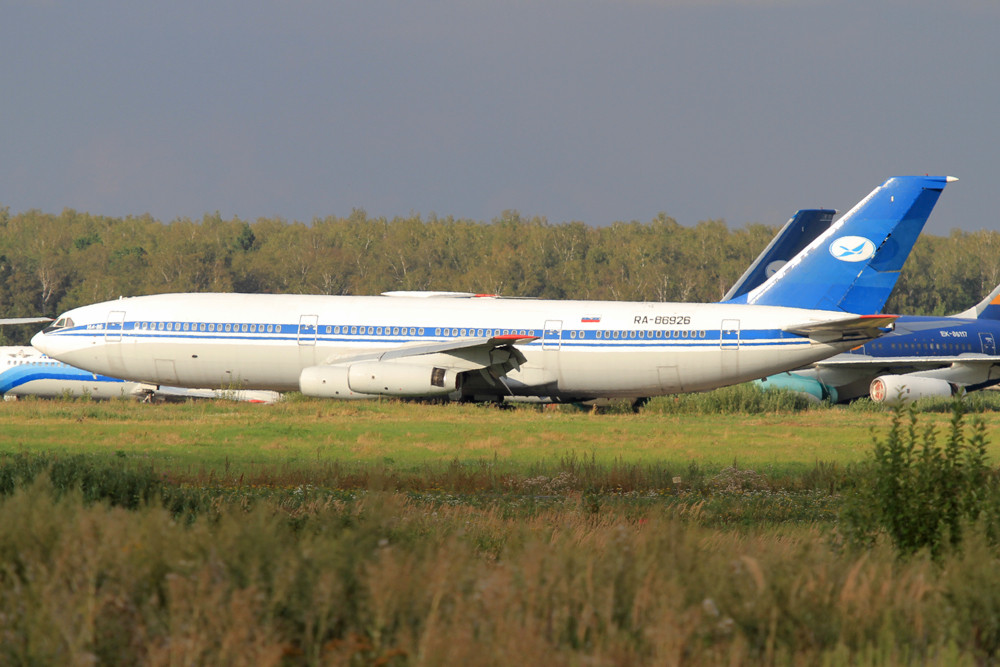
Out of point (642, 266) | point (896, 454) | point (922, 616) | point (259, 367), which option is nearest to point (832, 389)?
point (259, 367)

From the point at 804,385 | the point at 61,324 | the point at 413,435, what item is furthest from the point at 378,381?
the point at 804,385

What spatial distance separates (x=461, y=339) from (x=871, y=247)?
12033mm

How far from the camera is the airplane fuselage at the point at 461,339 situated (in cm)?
3008

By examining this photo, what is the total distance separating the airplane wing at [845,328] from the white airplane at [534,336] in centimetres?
4

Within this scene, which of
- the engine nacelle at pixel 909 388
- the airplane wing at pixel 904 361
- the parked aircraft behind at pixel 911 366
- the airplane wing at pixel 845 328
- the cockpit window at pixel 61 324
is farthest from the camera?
the parked aircraft behind at pixel 911 366

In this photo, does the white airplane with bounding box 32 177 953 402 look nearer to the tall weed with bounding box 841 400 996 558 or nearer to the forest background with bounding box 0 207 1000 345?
the tall weed with bounding box 841 400 996 558

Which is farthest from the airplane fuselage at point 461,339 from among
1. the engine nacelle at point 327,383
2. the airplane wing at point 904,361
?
the airplane wing at point 904,361

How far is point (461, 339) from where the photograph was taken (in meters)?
31.3

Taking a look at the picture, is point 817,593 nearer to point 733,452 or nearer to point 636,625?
point 636,625

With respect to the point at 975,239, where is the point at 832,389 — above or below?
below

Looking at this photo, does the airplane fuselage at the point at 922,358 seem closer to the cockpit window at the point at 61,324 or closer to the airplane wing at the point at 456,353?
the airplane wing at the point at 456,353

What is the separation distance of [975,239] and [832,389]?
342ft

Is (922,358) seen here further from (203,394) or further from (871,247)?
(203,394)

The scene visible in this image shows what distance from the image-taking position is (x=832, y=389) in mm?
41906
